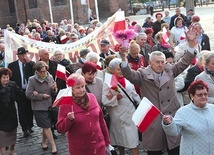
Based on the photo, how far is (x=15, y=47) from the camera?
10.2 metres

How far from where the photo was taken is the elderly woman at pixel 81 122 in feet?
15.4

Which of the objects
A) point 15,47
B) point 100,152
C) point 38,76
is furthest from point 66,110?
point 15,47

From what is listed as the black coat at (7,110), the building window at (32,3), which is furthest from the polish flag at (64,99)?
the building window at (32,3)

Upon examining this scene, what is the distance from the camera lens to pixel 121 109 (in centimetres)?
629

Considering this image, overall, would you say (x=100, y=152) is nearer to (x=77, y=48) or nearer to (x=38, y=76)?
(x=38, y=76)

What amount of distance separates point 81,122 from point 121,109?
1.65 metres

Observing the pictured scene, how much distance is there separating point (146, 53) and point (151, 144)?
386 cm

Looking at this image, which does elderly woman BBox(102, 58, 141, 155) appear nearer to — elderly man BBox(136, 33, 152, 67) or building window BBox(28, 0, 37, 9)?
elderly man BBox(136, 33, 152, 67)

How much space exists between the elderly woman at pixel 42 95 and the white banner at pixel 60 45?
280cm

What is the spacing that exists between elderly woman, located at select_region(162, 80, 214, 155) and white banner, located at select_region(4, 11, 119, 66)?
5974mm

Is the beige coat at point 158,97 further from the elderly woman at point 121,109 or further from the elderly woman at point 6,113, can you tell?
the elderly woman at point 6,113

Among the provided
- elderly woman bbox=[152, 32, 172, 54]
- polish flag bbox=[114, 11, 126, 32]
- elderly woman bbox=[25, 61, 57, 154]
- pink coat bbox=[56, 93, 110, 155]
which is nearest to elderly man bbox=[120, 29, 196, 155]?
pink coat bbox=[56, 93, 110, 155]

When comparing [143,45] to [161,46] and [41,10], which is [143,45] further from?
[41,10]

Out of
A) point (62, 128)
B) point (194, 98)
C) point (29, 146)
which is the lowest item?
point (29, 146)
